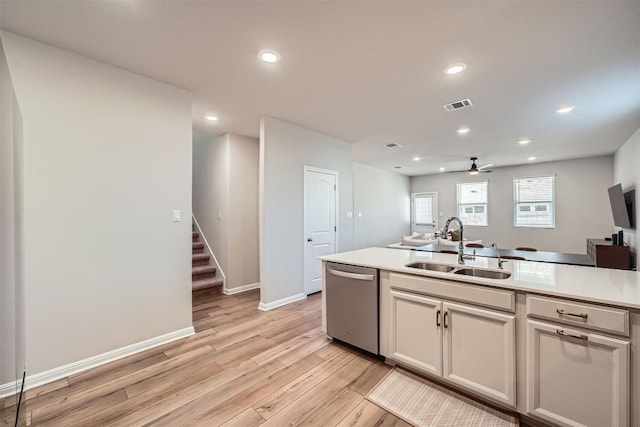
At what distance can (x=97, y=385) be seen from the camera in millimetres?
2090

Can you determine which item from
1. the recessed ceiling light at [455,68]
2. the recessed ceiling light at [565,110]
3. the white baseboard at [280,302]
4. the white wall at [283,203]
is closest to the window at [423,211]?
the recessed ceiling light at [565,110]

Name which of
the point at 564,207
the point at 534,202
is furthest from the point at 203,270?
the point at 564,207

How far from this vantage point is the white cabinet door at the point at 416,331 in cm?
200

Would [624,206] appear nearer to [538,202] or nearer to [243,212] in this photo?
[538,202]

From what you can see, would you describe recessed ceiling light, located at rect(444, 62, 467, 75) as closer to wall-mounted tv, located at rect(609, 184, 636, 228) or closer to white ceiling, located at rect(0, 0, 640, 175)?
white ceiling, located at rect(0, 0, 640, 175)

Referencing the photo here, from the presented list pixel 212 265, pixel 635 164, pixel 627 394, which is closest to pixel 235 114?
pixel 212 265

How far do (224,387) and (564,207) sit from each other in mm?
8879

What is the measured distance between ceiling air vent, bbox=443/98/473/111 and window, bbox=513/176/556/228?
583 cm

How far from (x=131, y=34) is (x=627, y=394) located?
3.90m

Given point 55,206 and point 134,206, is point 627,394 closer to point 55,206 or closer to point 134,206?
point 134,206

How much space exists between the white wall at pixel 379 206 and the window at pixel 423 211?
187mm

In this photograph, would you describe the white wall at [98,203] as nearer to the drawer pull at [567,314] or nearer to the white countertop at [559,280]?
the white countertop at [559,280]

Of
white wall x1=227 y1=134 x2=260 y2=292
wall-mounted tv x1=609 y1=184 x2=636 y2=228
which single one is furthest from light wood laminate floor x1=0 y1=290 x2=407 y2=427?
wall-mounted tv x1=609 y1=184 x2=636 y2=228

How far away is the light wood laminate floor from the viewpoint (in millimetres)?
1748
